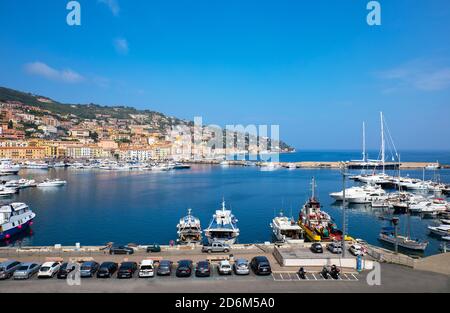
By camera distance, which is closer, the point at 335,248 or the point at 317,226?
the point at 335,248

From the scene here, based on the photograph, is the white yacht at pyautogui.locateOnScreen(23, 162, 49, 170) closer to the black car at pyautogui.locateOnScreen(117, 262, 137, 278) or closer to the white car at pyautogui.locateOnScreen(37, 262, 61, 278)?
the white car at pyautogui.locateOnScreen(37, 262, 61, 278)

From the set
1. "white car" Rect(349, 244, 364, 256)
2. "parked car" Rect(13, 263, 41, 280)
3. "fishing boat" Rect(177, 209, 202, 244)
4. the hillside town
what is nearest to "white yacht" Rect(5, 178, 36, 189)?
"fishing boat" Rect(177, 209, 202, 244)

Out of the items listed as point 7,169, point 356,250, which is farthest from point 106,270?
point 7,169

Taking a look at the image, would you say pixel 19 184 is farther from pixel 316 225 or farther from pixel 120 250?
pixel 316 225
